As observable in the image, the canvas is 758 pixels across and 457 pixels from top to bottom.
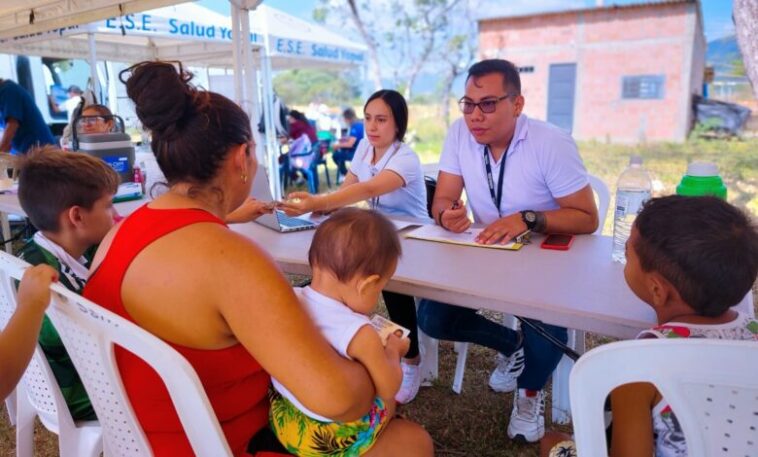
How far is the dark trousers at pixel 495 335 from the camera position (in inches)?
77.6

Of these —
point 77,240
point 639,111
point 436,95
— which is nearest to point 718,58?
point 639,111

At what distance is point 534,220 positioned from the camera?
1.85m

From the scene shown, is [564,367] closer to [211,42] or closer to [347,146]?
[347,146]

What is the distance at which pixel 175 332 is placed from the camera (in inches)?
39.1

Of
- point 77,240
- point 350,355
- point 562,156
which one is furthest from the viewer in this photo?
point 562,156

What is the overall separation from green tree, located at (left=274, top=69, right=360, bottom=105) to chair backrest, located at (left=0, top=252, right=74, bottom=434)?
38540 millimetres

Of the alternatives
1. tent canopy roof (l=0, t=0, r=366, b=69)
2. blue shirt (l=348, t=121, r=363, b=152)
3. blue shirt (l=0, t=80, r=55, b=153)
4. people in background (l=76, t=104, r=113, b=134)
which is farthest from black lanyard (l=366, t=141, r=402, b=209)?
blue shirt (l=348, t=121, r=363, b=152)

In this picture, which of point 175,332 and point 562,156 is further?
point 562,156

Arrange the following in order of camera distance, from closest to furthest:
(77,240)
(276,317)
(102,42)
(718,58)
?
(276,317), (77,240), (102,42), (718,58)

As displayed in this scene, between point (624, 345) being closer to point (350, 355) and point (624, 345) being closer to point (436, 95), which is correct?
point (350, 355)

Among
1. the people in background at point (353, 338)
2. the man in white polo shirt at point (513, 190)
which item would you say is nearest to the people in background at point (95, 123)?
the man in white polo shirt at point (513, 190)

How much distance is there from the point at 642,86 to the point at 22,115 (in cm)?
1619

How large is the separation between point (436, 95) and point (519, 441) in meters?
26.7

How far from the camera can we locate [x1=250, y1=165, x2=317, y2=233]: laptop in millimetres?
2102
